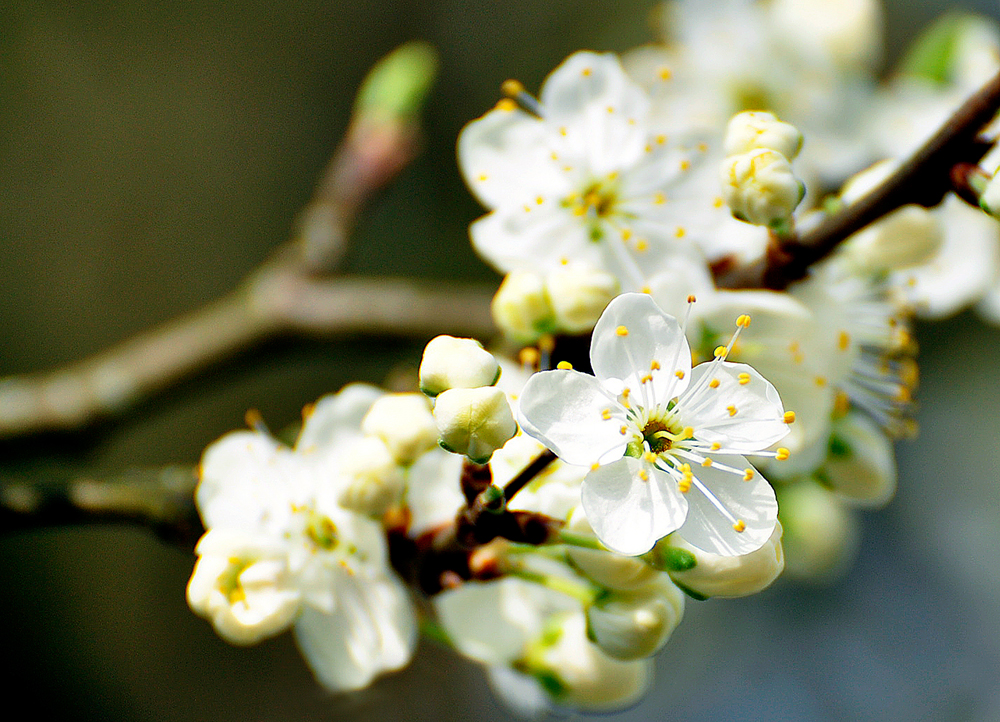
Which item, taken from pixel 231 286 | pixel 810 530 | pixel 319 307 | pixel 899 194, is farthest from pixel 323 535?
pixel 231 286

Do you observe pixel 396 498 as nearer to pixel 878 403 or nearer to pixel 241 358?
pixel 878 403

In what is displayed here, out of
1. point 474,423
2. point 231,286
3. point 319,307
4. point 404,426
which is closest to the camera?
point 474,423

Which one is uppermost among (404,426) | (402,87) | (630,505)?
(402,87)

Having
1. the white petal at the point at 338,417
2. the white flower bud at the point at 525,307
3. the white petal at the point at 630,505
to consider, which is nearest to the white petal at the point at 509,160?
the white flower bud at the point at 525,307

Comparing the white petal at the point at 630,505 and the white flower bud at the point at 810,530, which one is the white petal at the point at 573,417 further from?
the white flower bud at the point at 810,530

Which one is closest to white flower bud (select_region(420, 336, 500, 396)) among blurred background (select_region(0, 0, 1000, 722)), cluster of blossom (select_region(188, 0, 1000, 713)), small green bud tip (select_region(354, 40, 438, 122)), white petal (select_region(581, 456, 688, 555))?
cluster of blossom (select_region(188, 0, 1000, 713))

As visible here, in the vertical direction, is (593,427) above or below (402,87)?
below

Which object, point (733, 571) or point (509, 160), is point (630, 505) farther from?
point (509, 160)
